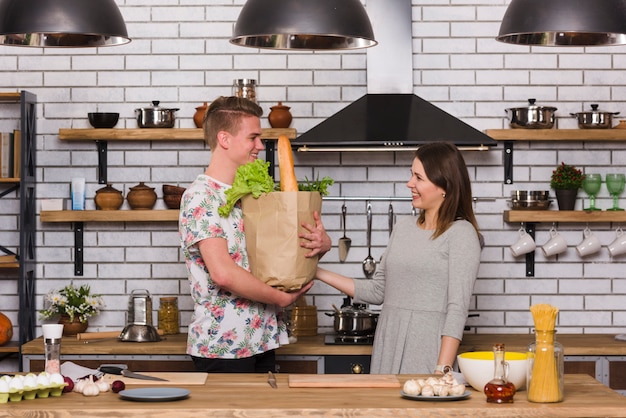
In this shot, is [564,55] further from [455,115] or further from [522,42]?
[522,42]

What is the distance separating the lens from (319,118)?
5.89m

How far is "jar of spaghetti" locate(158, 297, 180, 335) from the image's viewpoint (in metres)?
5.69

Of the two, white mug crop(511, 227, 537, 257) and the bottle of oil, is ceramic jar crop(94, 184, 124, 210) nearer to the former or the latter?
white mug crop(511, 227, 537, 257)

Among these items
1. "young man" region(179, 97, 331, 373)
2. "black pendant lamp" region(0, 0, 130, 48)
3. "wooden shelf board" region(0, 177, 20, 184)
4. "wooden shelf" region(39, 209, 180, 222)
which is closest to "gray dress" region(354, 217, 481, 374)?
"young man" region(179, 97, 331, 373)

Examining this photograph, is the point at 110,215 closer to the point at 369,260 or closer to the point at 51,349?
the point at 369,260

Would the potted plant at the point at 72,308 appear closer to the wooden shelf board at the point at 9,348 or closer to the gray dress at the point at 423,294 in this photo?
the wooden shelf board at the point at 9,348

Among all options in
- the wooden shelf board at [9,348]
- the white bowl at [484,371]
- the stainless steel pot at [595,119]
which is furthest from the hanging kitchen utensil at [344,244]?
the white bowl at [484,371]

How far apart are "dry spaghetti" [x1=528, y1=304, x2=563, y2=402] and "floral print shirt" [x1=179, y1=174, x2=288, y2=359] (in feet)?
4.32

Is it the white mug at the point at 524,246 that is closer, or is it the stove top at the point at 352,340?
the stove top at the point at 352,340

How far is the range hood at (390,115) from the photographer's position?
5.26 m

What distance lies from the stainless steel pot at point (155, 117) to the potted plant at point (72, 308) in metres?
1.07

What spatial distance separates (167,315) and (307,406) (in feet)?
9.98

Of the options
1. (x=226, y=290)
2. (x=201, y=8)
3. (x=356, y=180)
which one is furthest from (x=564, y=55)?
(x=226, y=290)

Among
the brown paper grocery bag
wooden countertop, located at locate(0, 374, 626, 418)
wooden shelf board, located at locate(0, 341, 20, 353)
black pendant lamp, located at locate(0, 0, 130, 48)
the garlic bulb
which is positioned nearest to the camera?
wooden countertop, located at locate(0, 374, 626, 418)
